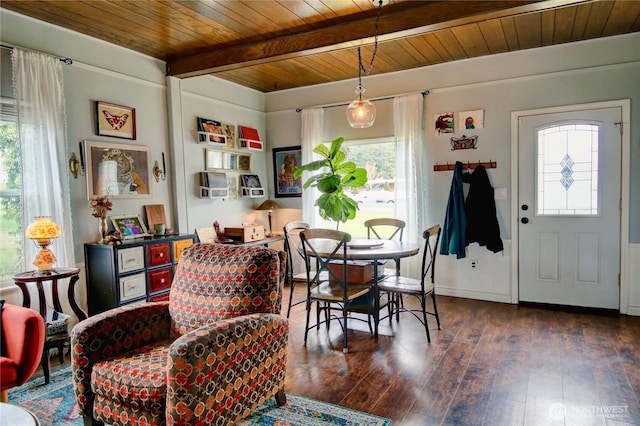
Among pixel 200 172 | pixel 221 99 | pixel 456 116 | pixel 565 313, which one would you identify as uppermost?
pixel 221 99

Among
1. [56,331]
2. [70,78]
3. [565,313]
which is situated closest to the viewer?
[56,331]

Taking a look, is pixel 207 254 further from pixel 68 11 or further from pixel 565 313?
pixel 565 313

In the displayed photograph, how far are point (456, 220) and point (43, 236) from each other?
382 cm

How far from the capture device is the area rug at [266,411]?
2.26 metres

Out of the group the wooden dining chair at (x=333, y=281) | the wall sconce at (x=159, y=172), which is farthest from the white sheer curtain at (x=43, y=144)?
the wooden dining chair at (x=333, y=281)

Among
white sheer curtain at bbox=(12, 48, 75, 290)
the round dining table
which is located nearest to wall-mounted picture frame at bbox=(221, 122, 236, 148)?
white sheer curtain at bbox=(12, 48, 75, 290)

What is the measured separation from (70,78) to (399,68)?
3.38 m

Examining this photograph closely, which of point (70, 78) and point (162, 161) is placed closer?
point (70, 78)

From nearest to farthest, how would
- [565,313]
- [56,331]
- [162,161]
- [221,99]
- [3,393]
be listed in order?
[3,393], [56,331], [565,313], [162,161], [221,99]

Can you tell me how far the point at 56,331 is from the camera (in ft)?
9.73

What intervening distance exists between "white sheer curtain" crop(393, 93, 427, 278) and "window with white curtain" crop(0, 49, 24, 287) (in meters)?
3.70

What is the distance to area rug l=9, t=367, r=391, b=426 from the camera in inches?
88.8

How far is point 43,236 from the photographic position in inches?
117

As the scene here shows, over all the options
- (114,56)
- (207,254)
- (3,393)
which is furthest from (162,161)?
(3,393)
